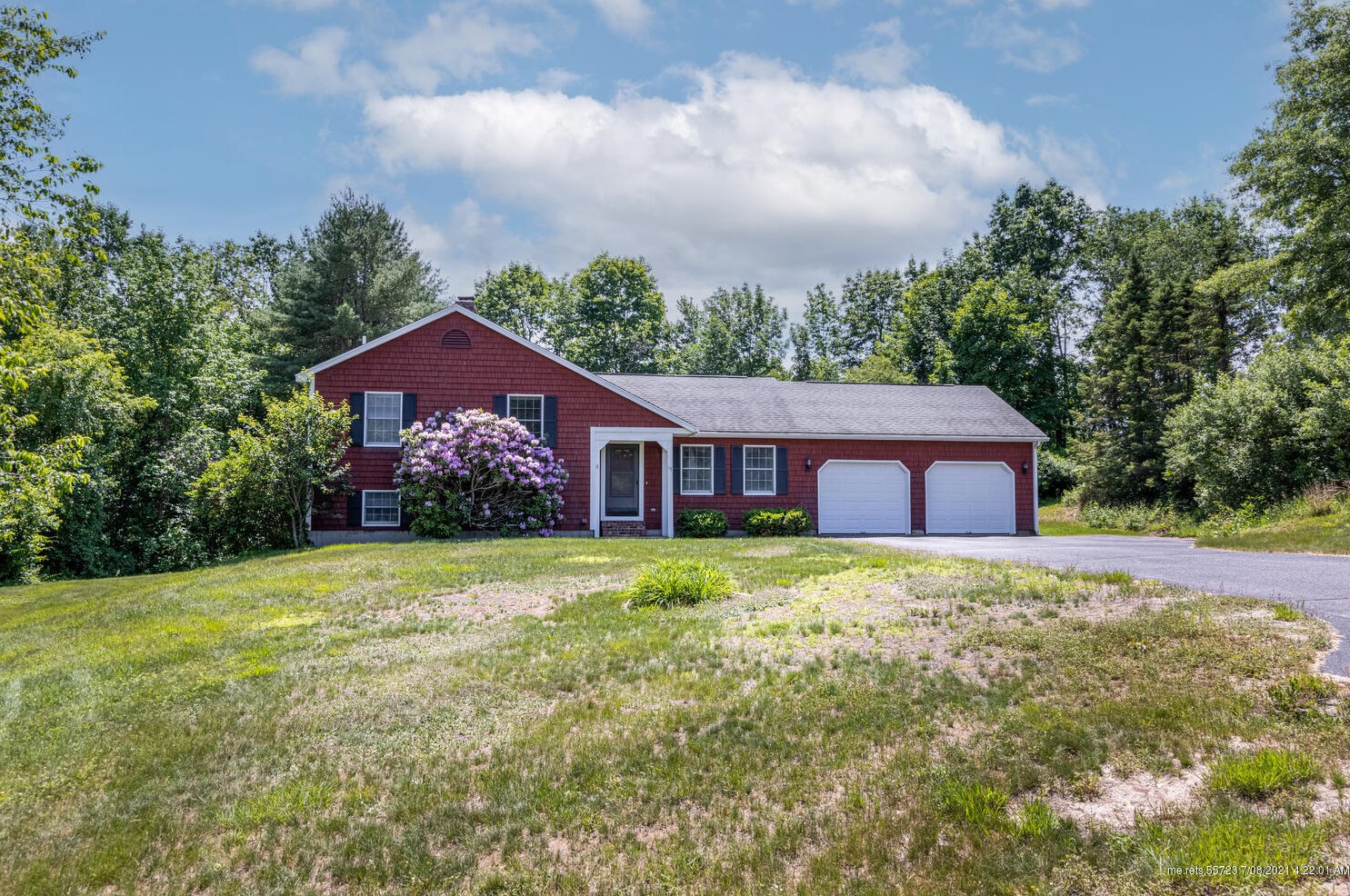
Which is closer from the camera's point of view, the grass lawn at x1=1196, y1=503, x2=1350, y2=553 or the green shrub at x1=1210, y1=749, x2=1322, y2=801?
the green shrub at x1=1210, y1=749, x2=1322, y2=801

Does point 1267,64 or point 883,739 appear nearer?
point 883,739

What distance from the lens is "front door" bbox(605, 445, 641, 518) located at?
68.6ft

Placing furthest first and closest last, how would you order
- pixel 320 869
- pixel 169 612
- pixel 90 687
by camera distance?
pixel 169 612, pixel 90 687, pixel 320 869

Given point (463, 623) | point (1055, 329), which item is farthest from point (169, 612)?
point (1055, 329)

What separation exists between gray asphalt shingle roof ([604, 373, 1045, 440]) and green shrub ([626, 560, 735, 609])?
38.0ft

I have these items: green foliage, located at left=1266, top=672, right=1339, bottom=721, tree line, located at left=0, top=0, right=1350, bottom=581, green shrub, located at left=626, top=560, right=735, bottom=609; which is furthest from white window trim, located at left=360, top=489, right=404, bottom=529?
green foliage, located at left=1266, top=672, right=1339, bottom=721

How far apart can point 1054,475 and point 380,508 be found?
1054 inches

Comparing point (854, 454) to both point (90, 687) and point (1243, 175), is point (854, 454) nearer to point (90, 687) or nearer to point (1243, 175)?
point (1243, 175)

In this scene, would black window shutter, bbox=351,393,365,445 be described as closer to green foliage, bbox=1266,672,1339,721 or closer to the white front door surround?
the white front door surround

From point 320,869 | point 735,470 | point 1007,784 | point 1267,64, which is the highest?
point 1267,64

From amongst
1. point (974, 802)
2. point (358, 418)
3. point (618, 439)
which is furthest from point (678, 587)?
point (358, 418)

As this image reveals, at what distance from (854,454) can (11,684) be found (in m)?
18.3

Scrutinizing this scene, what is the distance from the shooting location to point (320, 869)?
12.7ft

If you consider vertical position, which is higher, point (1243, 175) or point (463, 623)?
point (1243, 175)
